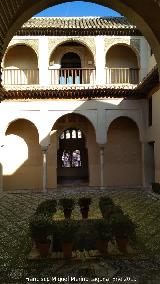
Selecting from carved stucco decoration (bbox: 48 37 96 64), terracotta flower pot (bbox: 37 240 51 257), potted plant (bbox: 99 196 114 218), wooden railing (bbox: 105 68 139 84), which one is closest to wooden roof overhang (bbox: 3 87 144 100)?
wooden railing (bbox: 105 68 139 84)

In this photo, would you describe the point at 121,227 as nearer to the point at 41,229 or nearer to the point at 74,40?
the point at 41,229

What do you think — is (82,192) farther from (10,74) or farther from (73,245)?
(73,245)

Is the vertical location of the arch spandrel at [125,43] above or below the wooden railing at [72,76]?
above

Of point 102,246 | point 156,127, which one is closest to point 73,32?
point 156,127

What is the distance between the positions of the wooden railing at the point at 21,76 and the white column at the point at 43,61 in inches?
21.5

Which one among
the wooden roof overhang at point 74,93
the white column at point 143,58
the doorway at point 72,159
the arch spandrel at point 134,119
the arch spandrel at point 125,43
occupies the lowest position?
the doorway at point 72,159

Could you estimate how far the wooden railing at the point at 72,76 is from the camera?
19.8m

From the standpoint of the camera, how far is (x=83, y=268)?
19.0ft

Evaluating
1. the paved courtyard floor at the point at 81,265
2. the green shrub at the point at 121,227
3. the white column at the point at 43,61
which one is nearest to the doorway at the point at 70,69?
the white column at the point at 43,61

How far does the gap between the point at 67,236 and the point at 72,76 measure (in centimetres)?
1455

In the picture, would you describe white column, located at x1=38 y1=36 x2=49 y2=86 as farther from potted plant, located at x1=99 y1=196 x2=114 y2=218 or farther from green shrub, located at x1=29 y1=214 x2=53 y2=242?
green shrub, located at x1=29 y1=214 x2=53 y2=242

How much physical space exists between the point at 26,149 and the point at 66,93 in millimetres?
4090

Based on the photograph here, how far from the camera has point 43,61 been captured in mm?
19828

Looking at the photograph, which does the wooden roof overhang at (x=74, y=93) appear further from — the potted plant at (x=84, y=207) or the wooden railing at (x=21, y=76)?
the potted plant at (x=84, y=207)
